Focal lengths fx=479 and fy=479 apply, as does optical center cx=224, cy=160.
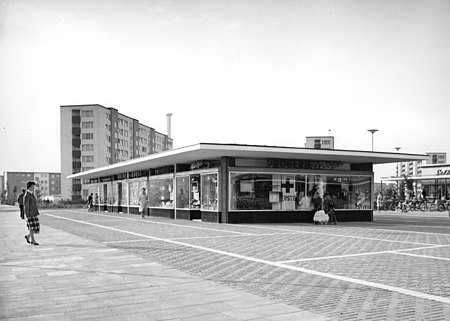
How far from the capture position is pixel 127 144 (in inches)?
4016

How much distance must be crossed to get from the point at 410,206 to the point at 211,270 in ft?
109

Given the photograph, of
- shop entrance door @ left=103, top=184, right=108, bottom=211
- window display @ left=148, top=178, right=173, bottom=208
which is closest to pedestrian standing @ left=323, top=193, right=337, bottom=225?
window display @ left=148, top=178, right=173, bottom=208

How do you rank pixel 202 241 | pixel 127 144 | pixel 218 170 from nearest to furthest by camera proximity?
1. pixel 202 241
2. pixel 218 170
3. pixel 127 144

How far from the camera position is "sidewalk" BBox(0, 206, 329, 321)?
561cm

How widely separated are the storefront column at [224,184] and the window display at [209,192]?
1.50ft

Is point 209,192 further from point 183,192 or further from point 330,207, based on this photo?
point 330,207

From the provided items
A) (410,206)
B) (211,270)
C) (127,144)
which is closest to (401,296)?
(211,270)

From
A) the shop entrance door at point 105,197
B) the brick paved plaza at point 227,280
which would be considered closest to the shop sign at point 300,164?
the brick paved plaza at point 227,280

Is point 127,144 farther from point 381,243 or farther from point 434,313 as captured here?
point 434,313

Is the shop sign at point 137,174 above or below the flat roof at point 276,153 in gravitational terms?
below

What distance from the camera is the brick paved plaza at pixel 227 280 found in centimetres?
579

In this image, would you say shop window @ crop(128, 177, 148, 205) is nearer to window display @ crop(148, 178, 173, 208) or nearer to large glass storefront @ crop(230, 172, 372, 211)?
window display @ crop(148, 178, 173, 208)

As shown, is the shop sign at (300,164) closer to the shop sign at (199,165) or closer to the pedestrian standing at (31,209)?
the shop sign at (199,165)

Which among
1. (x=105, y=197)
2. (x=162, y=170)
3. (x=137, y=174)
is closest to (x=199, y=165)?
(x=162, y=170)
